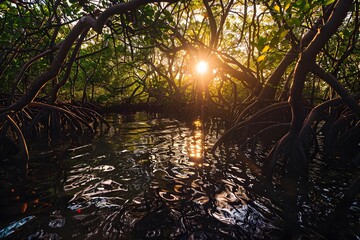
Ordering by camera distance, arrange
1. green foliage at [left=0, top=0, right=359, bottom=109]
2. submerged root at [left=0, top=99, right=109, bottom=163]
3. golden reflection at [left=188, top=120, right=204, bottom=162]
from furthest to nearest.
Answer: submerged root at [left=0, top=99, right=109, bottom=163], golden reflection at [left=188, top=120, right=204, bottom=162], green foliage at [left=0, top=0, right=359, bottom=109]

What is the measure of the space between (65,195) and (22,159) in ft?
4.91

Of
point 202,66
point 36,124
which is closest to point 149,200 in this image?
point 202,66

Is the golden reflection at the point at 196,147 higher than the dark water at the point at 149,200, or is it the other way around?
the golden reflection at the point at 196,147

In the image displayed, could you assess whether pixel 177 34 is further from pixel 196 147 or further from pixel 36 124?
pixel 36 124

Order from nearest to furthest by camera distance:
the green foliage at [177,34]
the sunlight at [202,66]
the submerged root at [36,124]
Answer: the green foliage at [177,34], the submerged root at [36,124], the sunlight at [202,66]

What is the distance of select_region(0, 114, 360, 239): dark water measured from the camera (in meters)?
1.96

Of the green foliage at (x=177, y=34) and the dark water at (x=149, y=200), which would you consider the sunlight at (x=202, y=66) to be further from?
the dark water at (x=149, y=200)

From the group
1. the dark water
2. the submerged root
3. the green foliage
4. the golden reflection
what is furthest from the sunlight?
the submerged root

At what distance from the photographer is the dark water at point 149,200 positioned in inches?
77.0

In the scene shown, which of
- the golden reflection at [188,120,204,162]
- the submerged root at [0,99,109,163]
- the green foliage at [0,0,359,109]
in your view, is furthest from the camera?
the submerged root at [0,99,109,163]

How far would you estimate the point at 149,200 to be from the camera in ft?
8.17

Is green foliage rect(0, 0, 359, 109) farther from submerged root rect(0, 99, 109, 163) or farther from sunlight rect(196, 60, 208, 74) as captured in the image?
submerged root rect(0, 99, 109, 163)

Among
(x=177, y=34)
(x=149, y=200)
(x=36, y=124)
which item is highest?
(x=177, y=34)

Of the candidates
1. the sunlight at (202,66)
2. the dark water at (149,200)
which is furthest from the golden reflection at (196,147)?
the sunlight at (202,66)
